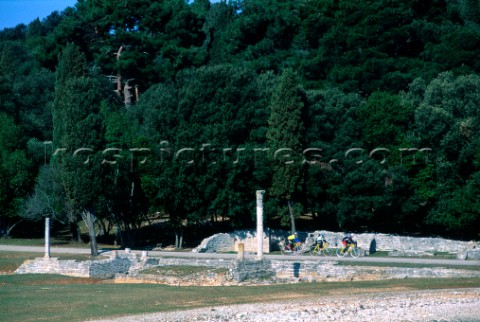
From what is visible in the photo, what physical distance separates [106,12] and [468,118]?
50.8m

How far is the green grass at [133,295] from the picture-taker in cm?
2562

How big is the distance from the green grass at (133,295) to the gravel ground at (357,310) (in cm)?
132

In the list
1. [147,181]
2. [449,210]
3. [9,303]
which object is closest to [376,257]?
[449,210]

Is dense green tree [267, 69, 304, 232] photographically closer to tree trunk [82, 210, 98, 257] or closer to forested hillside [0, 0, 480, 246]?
forested hillside [0, 0, 480, 246]

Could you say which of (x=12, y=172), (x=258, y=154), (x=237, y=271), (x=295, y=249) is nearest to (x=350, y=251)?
(x=295, y=249)

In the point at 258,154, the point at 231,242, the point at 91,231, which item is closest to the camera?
the point at 91,231

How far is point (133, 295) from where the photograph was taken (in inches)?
1174

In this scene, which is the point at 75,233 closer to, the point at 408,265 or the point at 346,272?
the point at 346,272

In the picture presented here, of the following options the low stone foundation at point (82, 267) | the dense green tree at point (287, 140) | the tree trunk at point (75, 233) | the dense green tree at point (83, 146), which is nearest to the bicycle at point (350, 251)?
the dense green tree at point (287, 140)

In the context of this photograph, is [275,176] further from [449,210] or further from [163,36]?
[163,36]

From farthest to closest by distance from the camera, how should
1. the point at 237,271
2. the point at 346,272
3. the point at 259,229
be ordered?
1. the point at 346,272
2. the point at 259,229
3. the point at 237,271

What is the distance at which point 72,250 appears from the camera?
53219 mm

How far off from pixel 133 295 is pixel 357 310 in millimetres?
8514

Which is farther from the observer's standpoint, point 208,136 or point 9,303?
point 208,136
